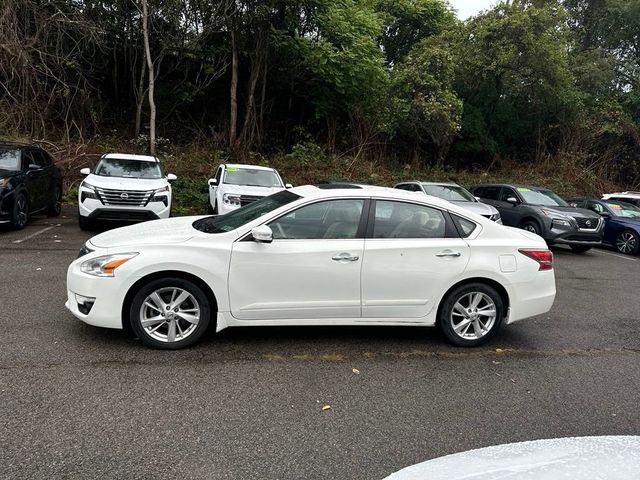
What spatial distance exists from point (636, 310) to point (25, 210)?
10990 mm

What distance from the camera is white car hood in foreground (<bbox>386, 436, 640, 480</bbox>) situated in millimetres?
1891

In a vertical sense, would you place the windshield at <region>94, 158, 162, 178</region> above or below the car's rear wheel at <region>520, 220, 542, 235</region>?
above

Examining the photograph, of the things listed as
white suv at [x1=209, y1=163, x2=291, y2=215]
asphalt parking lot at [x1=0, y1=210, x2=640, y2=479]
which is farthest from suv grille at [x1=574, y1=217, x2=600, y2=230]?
white suv at [x1=209, y1=163, x2=291, y2=215]

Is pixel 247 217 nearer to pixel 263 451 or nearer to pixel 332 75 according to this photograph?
pixel 263 451

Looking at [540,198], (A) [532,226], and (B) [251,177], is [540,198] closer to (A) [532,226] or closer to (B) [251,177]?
(A) [532,226]

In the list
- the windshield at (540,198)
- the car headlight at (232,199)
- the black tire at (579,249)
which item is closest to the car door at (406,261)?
the car headlight at (232,199)

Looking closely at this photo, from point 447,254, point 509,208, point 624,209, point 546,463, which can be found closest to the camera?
point 546,463

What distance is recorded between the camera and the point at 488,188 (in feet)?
47.8

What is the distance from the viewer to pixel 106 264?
4293 mm

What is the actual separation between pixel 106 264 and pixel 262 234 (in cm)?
136

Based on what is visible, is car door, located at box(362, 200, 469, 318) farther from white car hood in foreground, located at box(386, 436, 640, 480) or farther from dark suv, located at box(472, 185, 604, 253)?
dark suv, located at box(472, 185, 604, 253)

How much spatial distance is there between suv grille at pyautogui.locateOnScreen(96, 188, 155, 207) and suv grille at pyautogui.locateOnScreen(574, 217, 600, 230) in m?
9.85

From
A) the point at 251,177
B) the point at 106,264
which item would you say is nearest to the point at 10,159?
the point at 251,177

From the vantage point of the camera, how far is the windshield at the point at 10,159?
9.72 metres
